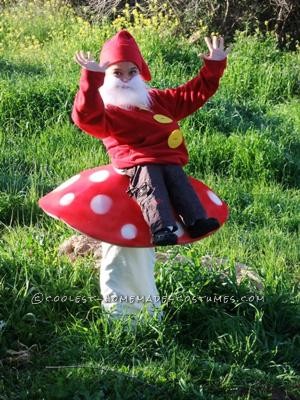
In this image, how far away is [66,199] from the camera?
11.0 ft

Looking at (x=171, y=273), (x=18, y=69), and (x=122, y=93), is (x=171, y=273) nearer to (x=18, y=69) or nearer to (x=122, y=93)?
(x=122, y=93)

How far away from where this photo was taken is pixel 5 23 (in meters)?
10.8

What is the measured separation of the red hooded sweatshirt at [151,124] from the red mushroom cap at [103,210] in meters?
0.12

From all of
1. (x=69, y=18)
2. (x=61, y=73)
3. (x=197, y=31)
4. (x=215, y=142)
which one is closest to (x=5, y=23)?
(x=69, y=18)

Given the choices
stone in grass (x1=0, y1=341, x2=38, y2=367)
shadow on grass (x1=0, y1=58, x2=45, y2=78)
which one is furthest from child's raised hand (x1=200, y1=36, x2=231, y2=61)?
shadow on grass (x1=0, y1=58, x2=45, y2=78)

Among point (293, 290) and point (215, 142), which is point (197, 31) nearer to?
point (215, 142)

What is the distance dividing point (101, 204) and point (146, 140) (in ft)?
1.24

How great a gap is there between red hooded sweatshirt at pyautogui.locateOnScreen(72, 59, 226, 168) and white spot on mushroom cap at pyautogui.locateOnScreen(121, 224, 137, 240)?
310 millimetres

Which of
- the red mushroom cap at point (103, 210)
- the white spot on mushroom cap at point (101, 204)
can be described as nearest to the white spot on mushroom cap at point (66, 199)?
the red mushroom cap at point (103, 210)

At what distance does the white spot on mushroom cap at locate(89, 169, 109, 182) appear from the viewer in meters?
3.43

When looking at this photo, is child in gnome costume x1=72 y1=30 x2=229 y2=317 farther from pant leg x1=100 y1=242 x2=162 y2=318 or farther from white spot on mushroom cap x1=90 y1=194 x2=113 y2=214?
white spot on mushroom cap x1=90 y1=194 x2=113 y2=214

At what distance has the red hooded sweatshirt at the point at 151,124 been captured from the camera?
324 centimetres

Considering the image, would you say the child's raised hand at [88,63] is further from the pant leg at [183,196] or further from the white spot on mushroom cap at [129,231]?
the white spot on mushroom cap at [129,231]

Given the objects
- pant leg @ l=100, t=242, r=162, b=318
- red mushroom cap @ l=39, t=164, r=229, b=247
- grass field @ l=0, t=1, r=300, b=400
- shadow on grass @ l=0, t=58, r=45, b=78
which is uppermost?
red mushroom cap @ l=39, t=164, r=229, b=247
